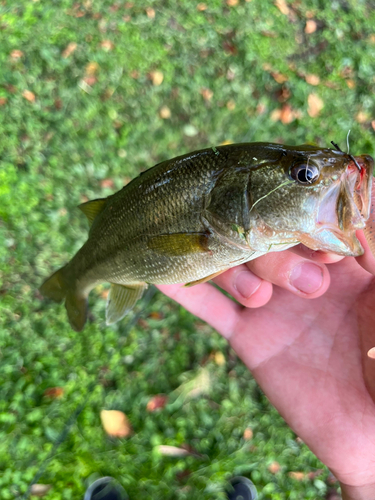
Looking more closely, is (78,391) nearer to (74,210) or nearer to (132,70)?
(74,210)

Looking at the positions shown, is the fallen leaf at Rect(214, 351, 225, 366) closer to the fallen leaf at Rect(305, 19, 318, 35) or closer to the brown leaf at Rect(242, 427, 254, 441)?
the brown leaf at Rect(242, 427, 254, 441)

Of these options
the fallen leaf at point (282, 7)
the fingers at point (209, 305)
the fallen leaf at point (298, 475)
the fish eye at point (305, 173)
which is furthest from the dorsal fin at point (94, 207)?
the fallen leaf at point (282, 7)

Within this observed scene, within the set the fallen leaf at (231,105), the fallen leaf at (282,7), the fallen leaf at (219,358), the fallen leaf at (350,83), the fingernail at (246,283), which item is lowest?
the fallen leaf at (219,358)

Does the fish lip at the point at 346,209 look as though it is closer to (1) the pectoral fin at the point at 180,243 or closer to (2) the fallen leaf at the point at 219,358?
(1) the pectoral fin at the point at 180,243

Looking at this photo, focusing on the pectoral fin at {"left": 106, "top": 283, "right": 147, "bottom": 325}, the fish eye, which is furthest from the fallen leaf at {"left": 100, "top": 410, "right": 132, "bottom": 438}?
the fish eye

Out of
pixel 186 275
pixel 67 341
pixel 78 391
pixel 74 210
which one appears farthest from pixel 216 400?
pixel 74 210
